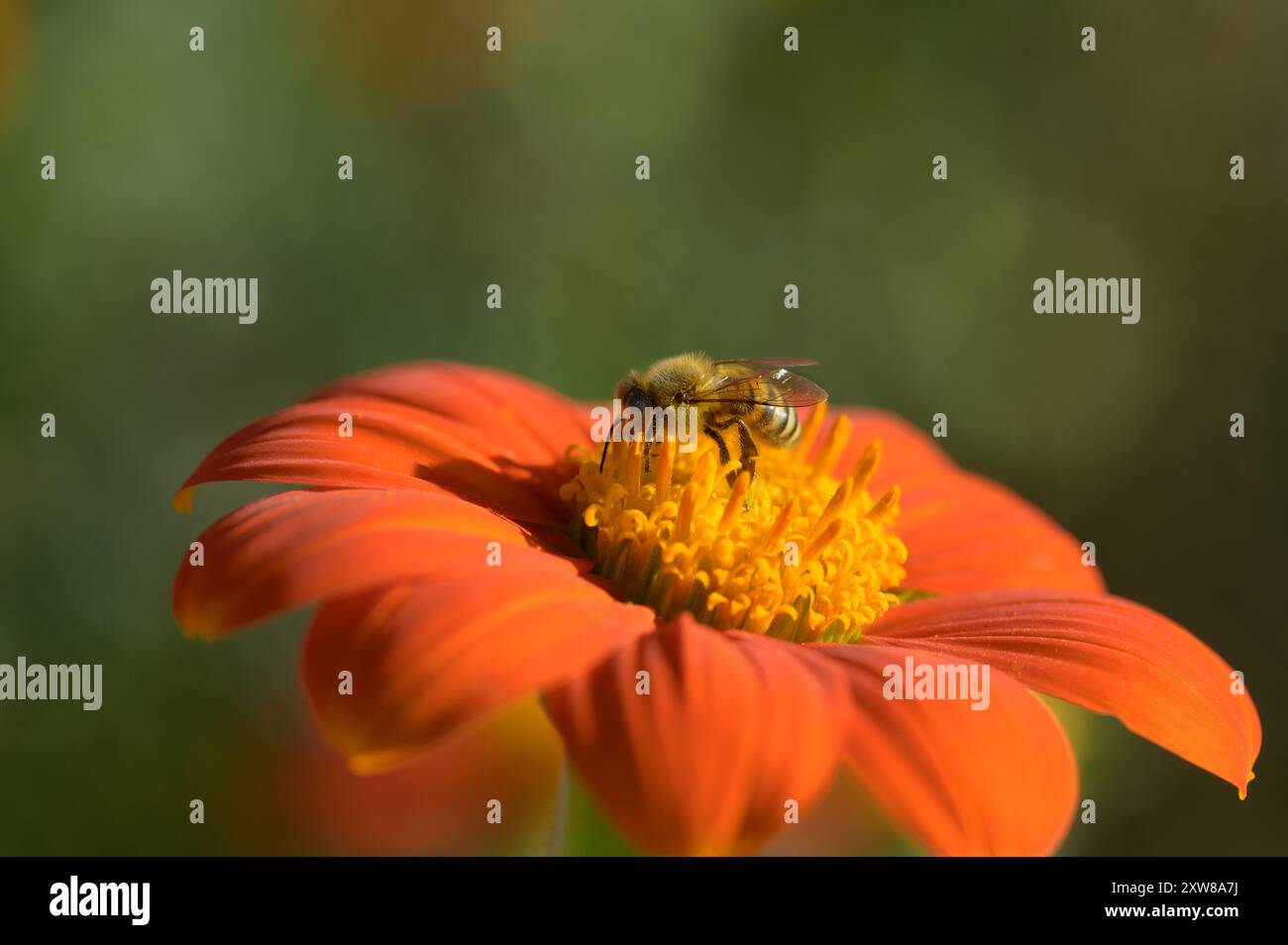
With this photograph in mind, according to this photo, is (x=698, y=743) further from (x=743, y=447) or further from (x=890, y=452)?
(x=890, y=452)

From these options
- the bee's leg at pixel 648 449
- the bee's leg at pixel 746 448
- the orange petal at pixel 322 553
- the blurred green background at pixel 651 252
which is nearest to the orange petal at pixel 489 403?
the bee's leg at pixel 648 449

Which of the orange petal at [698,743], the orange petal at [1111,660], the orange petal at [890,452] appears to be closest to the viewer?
the orange petal at [698,743]

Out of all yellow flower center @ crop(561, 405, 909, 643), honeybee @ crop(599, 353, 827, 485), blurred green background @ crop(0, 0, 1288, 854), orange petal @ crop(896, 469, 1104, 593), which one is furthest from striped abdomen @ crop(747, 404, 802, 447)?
blurred green background @ crop(0, 0, 1288, 854)

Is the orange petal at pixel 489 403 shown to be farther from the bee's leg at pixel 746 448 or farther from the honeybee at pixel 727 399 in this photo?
the bee's leg at pixel 746 448

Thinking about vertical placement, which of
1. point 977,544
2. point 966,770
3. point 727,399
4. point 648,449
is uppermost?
point 727,399

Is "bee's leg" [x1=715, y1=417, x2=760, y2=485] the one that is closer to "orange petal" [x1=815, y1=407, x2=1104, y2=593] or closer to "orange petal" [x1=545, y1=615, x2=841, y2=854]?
"orange petal" [x1=815, y1=407, x2=1104, y2=593]

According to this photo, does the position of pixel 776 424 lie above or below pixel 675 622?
above

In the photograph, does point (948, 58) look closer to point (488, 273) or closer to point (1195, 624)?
point (488, 273)

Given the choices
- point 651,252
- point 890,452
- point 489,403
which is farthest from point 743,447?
point 651,252
